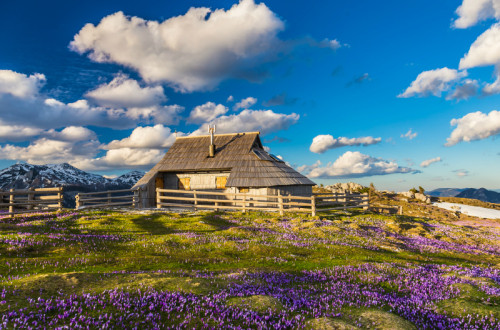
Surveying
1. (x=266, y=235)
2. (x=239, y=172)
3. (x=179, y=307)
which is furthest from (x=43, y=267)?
(x=239, y=172)

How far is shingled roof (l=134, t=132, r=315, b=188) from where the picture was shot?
34.7 meters

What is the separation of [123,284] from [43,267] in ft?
16.4

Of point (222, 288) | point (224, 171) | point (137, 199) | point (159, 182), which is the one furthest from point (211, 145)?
point (222, 288)

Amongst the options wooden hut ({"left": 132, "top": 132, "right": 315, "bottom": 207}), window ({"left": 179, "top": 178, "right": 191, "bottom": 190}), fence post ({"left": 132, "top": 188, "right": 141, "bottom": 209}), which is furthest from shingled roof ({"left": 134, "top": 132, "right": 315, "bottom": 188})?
fence post ({"left": 132, "top": 188, "right": 141, "bottom": 209})

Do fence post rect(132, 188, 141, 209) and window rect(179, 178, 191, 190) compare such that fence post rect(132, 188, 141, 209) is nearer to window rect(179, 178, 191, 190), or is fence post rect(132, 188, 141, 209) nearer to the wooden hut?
the wooden hut

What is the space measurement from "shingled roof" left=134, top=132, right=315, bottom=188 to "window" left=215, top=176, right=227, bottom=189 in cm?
149

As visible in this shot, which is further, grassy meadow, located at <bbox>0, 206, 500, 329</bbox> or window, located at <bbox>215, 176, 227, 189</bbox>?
window, located at <bbox>215, 176, 227, 189</bbox>

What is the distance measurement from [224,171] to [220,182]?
155 cm

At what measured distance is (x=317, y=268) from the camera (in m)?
9.10

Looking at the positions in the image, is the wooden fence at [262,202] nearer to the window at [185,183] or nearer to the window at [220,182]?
the window at [185,183]

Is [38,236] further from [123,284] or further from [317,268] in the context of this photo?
[317,268]

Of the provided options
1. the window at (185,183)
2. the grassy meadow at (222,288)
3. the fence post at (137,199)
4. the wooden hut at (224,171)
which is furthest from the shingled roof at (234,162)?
the grassy meadow at (222,288)

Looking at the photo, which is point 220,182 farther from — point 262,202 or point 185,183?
point 262,202

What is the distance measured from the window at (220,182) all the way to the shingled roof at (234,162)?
1.49 meters
